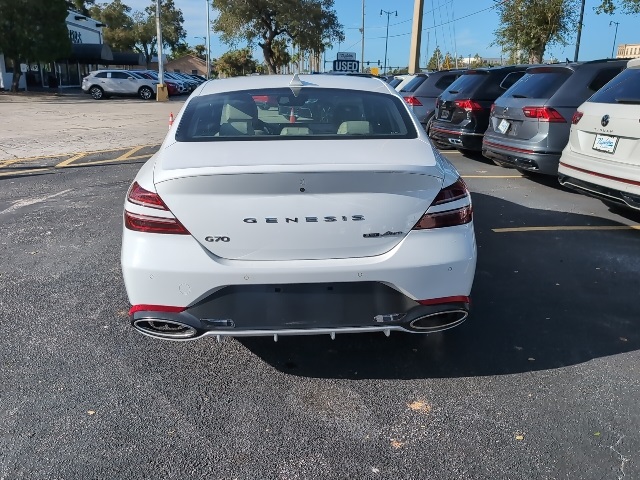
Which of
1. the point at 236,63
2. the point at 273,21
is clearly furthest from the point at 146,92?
the point at 236,63

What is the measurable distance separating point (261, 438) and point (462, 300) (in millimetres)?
1216

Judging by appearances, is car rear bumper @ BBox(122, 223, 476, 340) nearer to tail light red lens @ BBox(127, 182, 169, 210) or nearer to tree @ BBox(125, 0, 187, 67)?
tail light red lens @ BBox(127, 182, 169, 210)

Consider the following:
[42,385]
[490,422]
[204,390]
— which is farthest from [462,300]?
[42,385]

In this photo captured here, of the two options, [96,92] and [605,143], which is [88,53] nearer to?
[96,92]

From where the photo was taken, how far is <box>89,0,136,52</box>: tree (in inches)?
3059

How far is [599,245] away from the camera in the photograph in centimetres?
542

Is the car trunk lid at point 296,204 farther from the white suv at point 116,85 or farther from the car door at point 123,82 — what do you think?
the car door at point 123,82

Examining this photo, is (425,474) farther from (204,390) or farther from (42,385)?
(42,385)

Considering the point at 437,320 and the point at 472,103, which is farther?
the point at 472,103

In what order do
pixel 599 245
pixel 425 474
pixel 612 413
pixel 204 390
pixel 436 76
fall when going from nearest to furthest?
pixel 425 474 → pixel 612 413 → pixel 204 390 → pixel 599 245 → pixel 436 76

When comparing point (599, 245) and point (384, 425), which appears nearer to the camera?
point (384, 425)

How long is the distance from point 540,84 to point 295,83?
5.09 metres

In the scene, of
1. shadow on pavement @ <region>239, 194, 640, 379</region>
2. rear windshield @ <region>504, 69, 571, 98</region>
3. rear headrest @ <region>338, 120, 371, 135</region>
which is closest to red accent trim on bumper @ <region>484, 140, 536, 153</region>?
rear windshield @ <region>504, 69, 571, 98</region>

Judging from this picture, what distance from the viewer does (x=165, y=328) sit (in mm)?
2885
